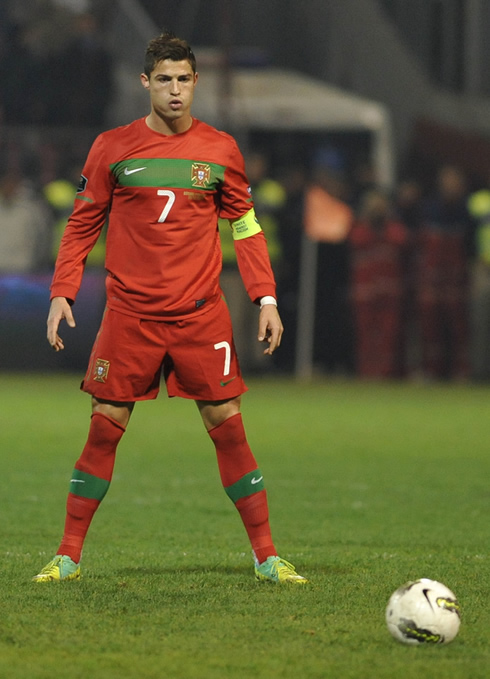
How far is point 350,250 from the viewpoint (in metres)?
17.9

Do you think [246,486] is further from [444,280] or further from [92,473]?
[444,280]

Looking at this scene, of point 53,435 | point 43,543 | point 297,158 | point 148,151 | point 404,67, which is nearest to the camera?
point 148,151

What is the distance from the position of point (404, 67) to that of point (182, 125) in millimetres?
16989

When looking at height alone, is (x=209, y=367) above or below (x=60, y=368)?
above

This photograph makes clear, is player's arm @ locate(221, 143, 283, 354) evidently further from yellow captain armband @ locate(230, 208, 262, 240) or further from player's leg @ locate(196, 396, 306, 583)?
player's leg @ locate(196, 396, 306, 583)

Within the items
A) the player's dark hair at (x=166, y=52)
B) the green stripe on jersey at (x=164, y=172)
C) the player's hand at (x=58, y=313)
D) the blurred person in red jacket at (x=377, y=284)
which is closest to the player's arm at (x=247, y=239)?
the green stripe on jersey at (x=164, y=172)

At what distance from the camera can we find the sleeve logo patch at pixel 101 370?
532cm

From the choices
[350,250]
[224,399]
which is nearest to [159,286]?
[224,399]

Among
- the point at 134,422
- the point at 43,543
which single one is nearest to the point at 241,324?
the point at 134,422

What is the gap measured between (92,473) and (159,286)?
2.48ft

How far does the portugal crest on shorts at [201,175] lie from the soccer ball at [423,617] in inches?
72.1

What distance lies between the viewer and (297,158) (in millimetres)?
19359

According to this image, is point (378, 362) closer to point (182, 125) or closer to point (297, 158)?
point (297, 158)

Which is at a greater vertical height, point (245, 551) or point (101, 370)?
point (101, 370)
